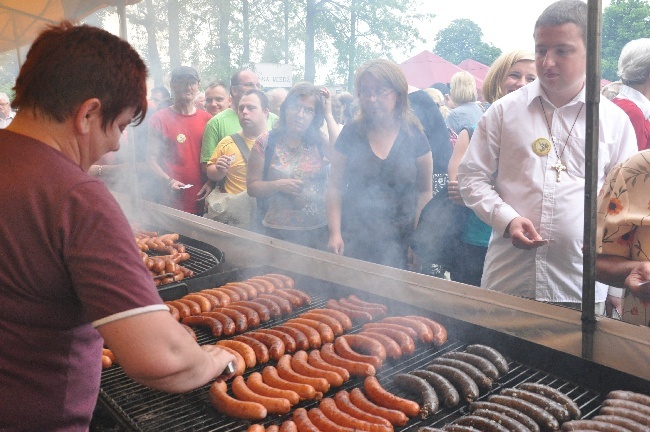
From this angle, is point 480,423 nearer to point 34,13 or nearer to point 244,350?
point 244,350

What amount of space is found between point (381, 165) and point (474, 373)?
2236mm

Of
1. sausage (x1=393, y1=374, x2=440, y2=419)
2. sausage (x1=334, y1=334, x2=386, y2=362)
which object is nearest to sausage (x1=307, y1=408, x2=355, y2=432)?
sausage (x1=393, y1=374, x2=440, y2=419)

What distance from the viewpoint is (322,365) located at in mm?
2938

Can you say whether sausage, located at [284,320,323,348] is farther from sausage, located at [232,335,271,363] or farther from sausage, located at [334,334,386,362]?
sausage, located at [232,335,271,363]

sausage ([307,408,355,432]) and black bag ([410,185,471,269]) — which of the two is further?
black bag ([410,185,471,269])

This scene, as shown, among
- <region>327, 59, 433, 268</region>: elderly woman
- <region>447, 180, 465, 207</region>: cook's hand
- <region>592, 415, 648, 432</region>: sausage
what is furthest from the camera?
<region>327, 59, 433, 268</region>: elderly woman

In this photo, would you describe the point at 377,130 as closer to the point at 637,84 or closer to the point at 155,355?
the point at 637,84

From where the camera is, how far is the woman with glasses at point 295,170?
5.26 m

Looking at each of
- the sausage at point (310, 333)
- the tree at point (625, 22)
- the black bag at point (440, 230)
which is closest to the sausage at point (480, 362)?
the sausage at point (310, 333)

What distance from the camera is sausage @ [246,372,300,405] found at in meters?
2.62

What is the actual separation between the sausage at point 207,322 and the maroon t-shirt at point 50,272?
1694 mm

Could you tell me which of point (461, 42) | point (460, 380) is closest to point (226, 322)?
point (460, 380)

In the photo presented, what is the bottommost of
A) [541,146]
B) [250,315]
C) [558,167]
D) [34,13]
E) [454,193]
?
[250,315]

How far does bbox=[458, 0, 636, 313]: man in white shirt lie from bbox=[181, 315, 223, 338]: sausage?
5.60ft
